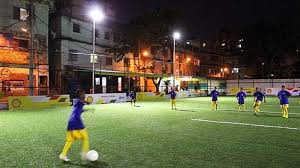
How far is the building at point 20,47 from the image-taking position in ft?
110

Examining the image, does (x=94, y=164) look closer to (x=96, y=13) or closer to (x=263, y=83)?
(x=96, y=13)

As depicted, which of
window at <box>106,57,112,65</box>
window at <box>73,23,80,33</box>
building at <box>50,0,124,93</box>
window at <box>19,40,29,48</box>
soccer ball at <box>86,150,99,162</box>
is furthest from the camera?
window at <box>106,57,112,65</box>

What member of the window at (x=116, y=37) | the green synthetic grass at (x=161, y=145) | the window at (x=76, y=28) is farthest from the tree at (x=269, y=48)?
the green synthetic grass at (x=161, y=145)

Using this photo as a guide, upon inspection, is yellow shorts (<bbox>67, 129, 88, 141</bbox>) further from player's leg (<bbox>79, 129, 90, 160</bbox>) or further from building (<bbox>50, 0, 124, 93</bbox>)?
building (<bbox>50, 0, 124, 93</bbox>)

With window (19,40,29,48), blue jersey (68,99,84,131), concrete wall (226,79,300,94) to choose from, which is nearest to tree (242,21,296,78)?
concrete wall (226,79,300,94)

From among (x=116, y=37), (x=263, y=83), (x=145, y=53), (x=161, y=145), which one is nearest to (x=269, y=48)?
(x=263, y=83)

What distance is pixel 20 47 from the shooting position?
115ft

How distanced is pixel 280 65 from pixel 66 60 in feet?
157

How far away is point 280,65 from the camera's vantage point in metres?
69.8

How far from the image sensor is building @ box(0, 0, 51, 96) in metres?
33.5

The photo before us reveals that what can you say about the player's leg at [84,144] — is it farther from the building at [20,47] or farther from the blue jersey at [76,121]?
the building at [20,47]

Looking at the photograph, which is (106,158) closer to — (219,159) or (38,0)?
(219,159)

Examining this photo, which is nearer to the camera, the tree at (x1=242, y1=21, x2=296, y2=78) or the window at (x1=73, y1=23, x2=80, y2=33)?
the window at (x1=73, y1=23, x2=80, y2=33)

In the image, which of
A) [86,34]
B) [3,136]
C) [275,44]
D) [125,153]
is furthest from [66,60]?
[275,44]
